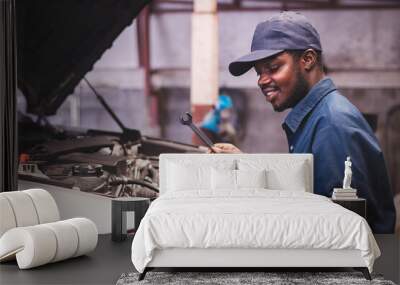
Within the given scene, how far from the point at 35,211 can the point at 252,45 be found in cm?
286

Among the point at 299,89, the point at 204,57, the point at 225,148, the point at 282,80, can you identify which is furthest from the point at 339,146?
the point at 204,57

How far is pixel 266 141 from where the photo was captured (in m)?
7.14

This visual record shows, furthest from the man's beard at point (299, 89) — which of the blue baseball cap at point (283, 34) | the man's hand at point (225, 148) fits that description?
the man's hand at point (225, 148)

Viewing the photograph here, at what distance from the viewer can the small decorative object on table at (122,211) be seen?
21.5 feet

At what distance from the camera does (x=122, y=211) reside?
258 inches

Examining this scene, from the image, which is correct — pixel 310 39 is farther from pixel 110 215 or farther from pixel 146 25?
pixel 110 215

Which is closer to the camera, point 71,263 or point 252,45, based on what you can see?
point 71,263

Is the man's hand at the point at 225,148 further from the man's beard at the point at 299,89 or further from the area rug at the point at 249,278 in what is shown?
the area rug at the point at 249,278

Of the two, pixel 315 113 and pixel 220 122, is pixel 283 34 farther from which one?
pixel 220 122

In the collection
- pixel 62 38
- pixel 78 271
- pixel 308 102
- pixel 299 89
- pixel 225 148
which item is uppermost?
pixel 62 38

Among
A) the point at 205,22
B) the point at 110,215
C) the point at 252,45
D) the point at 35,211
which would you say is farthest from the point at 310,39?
the point at 35,211

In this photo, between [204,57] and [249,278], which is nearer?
[249,278]

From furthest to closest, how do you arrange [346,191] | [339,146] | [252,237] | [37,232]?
[339,146], [346,191], [37,232], [252,237]

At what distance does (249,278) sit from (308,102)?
2.66m
